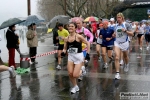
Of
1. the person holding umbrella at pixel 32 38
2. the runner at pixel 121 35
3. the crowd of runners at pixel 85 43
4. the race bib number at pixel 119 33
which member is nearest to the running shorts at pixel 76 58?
the crowd of runners at pixel 85 43

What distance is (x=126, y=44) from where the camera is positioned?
8570 mm

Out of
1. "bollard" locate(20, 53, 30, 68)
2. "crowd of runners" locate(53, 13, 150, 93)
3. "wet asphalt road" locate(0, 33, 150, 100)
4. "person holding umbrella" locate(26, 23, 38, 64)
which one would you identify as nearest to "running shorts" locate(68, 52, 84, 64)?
"crowd of runners" locate(53, 13, 150, 93)

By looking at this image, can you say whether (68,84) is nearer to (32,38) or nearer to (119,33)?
(119,33)

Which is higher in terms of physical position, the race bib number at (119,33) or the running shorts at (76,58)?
the race bib number at (119,33)

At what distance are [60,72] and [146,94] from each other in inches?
152

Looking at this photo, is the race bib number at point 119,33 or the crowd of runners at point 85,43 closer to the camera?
the crowd of runners at point 85,43

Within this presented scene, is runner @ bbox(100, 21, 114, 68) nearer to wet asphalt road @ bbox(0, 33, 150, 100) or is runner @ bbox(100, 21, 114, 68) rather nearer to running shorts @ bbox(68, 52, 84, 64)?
wet asphalt road @ bbox(0, 33, 150, 100)

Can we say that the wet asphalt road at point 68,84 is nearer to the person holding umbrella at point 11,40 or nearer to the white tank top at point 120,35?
the person holding umbrella at point 11,40

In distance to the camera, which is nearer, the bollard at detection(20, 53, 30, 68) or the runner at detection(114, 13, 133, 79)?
the runner at detection(114, 13, 133, 79)

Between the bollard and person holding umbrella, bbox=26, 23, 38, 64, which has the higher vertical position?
person holding umbrella, bbox=26, 23, 38, 64

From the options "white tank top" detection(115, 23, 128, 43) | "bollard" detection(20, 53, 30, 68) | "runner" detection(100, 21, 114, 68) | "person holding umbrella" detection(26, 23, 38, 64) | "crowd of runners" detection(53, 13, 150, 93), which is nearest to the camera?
"crowd of runners" detection(53, 13, 150, 93)

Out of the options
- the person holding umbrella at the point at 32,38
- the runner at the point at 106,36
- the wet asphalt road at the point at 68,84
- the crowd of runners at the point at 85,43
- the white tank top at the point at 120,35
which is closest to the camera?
the wet asphalt road at the point at 68,84

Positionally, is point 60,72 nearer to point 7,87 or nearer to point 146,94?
point 7,87

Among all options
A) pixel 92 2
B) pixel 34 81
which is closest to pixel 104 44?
pixel 34 81
